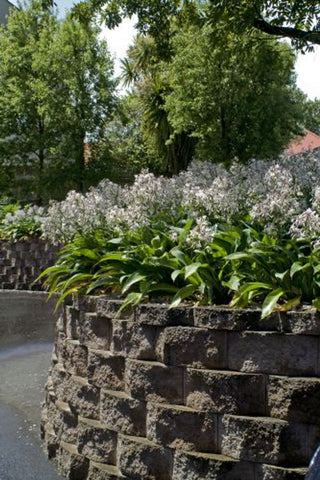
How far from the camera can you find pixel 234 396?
3.49 m

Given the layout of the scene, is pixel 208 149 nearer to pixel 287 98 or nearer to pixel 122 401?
pixel 287 98

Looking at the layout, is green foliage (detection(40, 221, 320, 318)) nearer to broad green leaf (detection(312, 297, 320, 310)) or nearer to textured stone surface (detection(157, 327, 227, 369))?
broad green leaf (detection(312, 297, 320, 310))

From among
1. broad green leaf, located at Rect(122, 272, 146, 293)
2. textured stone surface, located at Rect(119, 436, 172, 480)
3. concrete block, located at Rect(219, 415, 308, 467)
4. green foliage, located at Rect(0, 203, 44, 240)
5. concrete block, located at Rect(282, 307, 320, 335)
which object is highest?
green foliage, located at Rect(0, 203, 44, 240)

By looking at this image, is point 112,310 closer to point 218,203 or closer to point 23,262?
point 218,203

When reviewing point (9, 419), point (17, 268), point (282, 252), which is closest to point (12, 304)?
point (17, 268)

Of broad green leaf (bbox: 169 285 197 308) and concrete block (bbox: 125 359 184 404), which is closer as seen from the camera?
concrete block (bbox: 125 359 184 404)

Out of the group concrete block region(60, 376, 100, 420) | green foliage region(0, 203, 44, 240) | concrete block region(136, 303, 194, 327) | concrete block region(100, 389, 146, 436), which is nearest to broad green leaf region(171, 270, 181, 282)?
concrete block region(136, 303, 194, 327)

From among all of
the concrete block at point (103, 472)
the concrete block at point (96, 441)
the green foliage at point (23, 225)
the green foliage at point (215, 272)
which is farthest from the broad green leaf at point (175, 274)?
the green foliage at point (23, 225)

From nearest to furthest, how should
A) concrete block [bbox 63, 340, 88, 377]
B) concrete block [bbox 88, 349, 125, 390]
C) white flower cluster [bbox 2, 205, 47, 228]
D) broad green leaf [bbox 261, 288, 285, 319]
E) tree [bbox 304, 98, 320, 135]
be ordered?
broad green leaf [bbox 261, 288, 285, 319] < concrete block [bbox 88, 349, 125, 390] < concrete block [bbox 63, 340, 88, 377] < white flower cluster [bbox 2, 205, 47, 228] < tree [bbox 304, 98, 320, 135]

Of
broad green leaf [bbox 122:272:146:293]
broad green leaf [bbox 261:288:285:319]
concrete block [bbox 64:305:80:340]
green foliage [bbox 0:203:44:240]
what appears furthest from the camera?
green foliage [bbox 0:203:44:240]

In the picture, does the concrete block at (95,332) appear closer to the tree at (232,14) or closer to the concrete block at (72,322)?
the concrete block at (72,322)

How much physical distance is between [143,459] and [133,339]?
66 centimetres

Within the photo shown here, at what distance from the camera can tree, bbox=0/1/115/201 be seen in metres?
24.9

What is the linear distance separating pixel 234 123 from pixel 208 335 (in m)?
16.3
